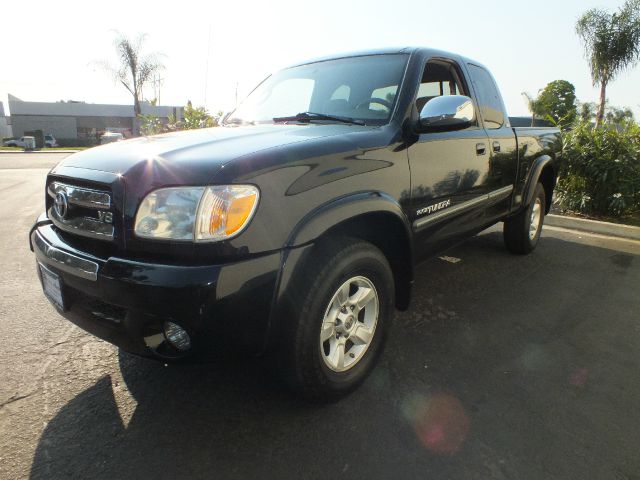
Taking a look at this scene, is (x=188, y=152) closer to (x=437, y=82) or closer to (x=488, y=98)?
(x=437, y=82)

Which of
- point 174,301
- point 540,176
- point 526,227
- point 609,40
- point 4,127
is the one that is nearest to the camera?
point 174,301

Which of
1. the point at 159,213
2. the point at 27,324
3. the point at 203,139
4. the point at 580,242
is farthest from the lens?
the point at 580,242

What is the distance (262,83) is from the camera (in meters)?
3.66

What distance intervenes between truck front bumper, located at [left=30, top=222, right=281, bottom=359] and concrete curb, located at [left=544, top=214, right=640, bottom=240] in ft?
20.9

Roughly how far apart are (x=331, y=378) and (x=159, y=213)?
113 centimetres

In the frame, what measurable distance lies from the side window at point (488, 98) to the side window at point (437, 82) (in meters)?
0.24

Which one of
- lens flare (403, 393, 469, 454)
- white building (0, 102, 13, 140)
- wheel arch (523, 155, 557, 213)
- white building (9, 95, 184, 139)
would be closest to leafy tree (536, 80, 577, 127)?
white building (9, 95, 184, 139)

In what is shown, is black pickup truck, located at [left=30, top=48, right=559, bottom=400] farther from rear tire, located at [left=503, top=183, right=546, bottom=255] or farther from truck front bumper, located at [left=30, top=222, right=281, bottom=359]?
rear tire, located at [left=503, top=183, right=546, bottom=255]

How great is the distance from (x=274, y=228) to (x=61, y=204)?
111 cm

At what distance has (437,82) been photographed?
3.42 meters

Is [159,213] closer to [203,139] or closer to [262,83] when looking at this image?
[203,139]

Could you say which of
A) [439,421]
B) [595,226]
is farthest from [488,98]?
[595,226]

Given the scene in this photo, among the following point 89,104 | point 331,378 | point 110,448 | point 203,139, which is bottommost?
point 110,448

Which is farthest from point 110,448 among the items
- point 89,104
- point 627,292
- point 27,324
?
point 89,104
